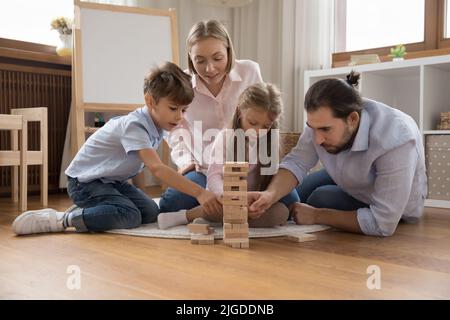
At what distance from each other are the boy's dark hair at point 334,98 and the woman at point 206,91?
437 millimetres

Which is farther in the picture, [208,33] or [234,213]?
[208,33]

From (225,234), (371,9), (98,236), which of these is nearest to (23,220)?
(98,236)

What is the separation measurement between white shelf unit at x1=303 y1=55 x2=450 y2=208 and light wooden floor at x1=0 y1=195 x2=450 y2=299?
1.05m

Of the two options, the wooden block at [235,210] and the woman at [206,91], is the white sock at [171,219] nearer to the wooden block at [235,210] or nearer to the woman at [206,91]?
the woman at [206,91]

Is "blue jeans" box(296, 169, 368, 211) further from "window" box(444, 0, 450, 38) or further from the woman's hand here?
"window" box(444, 0, 450, 38)

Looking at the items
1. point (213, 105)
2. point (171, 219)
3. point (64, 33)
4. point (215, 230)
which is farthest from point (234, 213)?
point (64, 33)

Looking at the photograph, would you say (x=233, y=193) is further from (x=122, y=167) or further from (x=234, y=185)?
(x=122, y=167)

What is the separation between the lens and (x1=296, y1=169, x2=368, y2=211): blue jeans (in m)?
1.65

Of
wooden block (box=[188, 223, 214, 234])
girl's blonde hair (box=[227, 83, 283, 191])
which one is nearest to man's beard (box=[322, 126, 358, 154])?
girl's blonde hair (box=[227, 83, 283, 191])

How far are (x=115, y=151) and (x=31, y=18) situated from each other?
1.80m

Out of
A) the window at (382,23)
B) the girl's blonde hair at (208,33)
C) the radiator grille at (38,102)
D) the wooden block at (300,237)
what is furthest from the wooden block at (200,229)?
the window at (382,23)

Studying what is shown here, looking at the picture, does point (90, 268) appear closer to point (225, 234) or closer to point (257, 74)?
point (225, 234)

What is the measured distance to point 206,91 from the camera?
1.77 metres

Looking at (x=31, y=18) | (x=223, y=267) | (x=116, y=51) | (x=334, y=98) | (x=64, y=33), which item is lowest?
(x=223, y=267)
